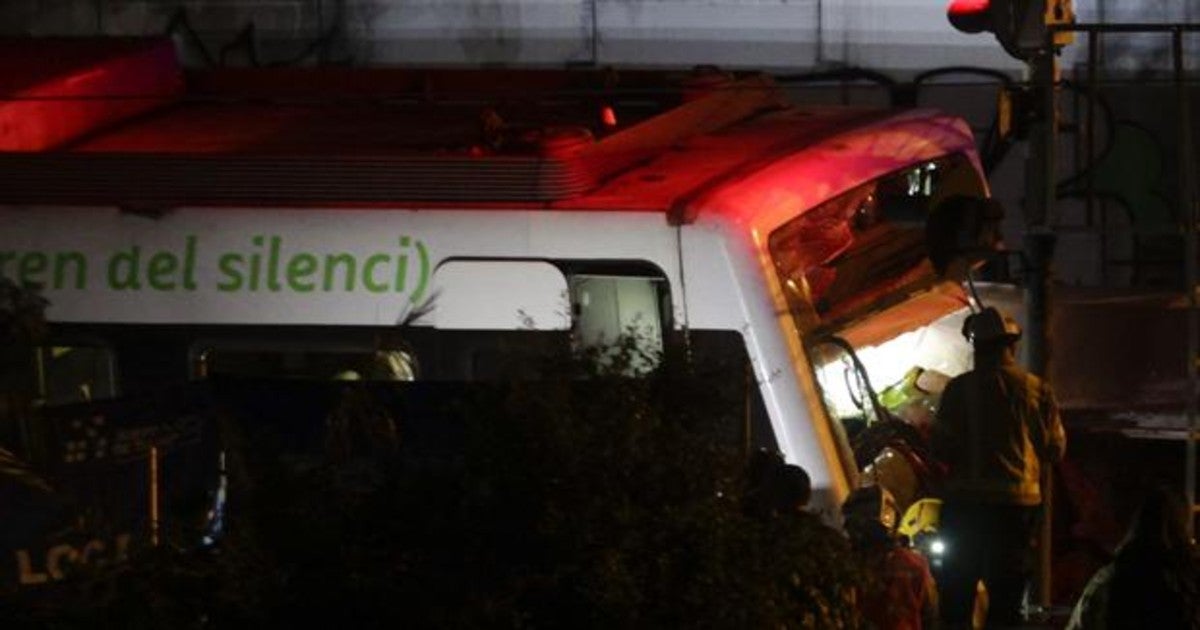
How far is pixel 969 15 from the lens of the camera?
1114 centimetres

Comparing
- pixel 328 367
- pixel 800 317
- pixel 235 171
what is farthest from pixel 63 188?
pixel 800 317

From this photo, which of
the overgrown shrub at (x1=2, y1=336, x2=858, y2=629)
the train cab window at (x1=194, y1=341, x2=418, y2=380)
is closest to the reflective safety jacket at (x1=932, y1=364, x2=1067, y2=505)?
the train cab window at (x1=194, y1=341, x2=418, y2=380)

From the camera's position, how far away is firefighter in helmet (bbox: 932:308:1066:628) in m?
10.1

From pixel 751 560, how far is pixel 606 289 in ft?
10.1

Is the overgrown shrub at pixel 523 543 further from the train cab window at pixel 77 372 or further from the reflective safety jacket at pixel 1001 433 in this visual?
the reflective safety jacket at pixel 1001 433

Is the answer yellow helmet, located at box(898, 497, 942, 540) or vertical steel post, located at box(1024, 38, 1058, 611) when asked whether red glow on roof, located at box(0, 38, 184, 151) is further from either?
vertical steel post, located at box(1024, 38, 1058, 611)

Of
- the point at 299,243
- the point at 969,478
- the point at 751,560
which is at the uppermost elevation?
the point at 299,243

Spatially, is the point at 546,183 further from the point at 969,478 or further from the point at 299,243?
the point at 969,478

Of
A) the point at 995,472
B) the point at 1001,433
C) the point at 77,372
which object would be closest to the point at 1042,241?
the point at 1001,433

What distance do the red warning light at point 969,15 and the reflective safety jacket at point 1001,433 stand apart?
1906 mm

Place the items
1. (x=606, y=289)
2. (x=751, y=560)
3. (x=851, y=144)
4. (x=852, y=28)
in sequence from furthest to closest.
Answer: (x=852, y=28) → (x=851, y=144) → (x=606, y=289) → (x=751, y=560)

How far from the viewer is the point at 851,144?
397 inches

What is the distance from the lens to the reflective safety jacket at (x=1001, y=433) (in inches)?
398

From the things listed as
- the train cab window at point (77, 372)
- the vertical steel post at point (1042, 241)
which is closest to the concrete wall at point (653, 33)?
the vertical steel post at point (1042, 241)
